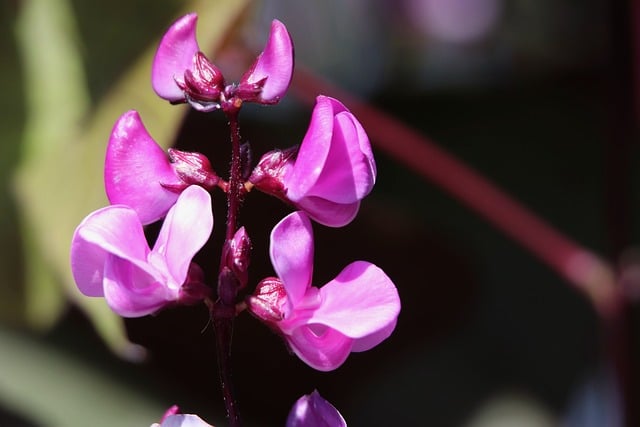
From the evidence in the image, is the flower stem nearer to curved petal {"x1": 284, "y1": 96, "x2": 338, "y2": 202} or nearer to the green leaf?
curved petal {"x1": 284, "y1": 96, "x2": 338, "y2": 202}

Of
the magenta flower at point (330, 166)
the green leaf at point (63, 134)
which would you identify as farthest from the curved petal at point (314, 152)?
the green leaf at point (63, 134)

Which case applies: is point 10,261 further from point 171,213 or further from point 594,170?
point 594,170

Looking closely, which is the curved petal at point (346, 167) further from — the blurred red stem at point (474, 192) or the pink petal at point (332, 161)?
the blurred red stem at point (474, 192)

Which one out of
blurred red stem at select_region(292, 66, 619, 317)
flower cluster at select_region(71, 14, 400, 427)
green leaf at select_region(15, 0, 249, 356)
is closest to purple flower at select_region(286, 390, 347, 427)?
flower cluster at select_region(71, 14, 400, 427)

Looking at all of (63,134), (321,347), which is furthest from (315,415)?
(63,134)

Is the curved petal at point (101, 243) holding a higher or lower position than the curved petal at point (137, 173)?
lower

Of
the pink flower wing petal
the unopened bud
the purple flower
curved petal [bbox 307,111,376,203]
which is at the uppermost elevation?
curved petal [bbox 307,111,376,203]
